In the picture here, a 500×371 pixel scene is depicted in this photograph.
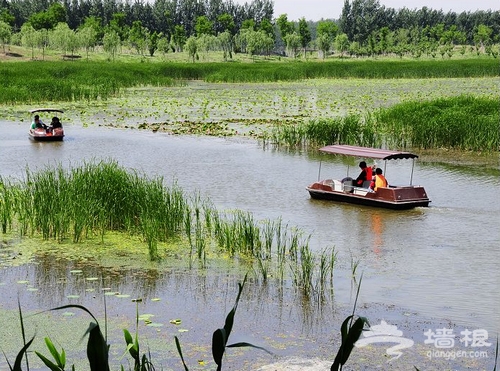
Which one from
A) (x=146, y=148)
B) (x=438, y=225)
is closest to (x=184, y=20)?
(x=146, y=148)

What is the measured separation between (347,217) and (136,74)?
4461 cm

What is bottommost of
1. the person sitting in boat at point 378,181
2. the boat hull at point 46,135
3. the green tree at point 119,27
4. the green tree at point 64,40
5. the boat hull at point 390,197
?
the boat hull at point 46,135

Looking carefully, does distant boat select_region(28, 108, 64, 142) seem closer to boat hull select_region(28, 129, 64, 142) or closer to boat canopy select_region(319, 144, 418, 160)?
boat hull select_region(28, 129, 64, 142)

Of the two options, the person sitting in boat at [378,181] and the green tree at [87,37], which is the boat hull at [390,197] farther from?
the green tree at [87,37]

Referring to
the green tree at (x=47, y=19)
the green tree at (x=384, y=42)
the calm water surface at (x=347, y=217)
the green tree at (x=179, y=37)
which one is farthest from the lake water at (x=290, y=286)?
the green tree at (x=384, y=42)

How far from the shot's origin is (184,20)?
508 ft

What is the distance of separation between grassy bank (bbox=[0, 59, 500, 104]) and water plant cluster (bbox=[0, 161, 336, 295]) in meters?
30.0

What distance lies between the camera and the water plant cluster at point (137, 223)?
12430 mm

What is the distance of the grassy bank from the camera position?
43.8 metres

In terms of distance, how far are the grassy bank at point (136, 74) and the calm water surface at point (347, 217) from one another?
12984mm

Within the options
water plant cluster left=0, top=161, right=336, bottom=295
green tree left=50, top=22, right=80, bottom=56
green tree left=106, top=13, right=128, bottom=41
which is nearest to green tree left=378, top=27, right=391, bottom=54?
green tree left=106, top=13, right=128, bottom=41

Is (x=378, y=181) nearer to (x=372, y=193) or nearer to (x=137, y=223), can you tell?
(x=372, y=193)

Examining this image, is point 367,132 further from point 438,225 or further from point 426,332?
point 426,332

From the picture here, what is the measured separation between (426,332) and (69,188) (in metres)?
6.61
